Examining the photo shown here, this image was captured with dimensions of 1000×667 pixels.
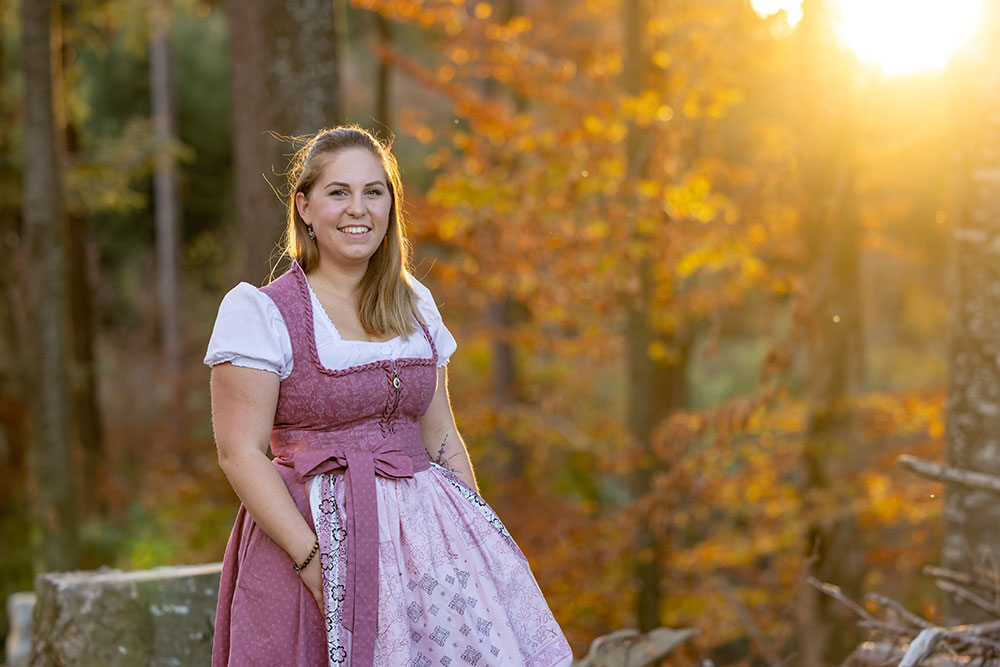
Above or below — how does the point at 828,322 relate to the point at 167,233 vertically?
below

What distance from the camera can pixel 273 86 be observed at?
423cm

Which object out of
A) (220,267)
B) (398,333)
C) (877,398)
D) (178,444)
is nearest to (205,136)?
(220,267)

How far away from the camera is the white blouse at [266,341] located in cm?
238

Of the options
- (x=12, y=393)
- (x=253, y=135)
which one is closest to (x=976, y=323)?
(x=253, y=135)

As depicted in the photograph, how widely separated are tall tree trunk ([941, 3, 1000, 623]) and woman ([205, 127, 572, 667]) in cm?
217

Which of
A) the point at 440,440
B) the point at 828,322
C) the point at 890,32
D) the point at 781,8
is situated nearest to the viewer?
the point at 440,440

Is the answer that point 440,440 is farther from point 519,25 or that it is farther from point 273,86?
point 519,25

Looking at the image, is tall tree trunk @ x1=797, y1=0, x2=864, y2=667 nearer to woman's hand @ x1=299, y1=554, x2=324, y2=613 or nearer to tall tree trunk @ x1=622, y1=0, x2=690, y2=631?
tall tree trunk @ x1=622, y1=0, x2=690, y2=631

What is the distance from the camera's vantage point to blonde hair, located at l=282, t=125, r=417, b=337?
2.61 m

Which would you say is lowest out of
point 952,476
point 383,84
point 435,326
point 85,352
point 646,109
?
point 85,352

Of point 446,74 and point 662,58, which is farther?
point 446,74

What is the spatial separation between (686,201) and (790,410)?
236 cm

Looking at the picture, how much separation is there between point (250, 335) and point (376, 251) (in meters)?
0.48

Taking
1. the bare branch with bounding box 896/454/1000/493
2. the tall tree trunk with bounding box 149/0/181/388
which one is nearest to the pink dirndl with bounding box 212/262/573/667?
the bare branch with bounding box 896/454/1000/493
